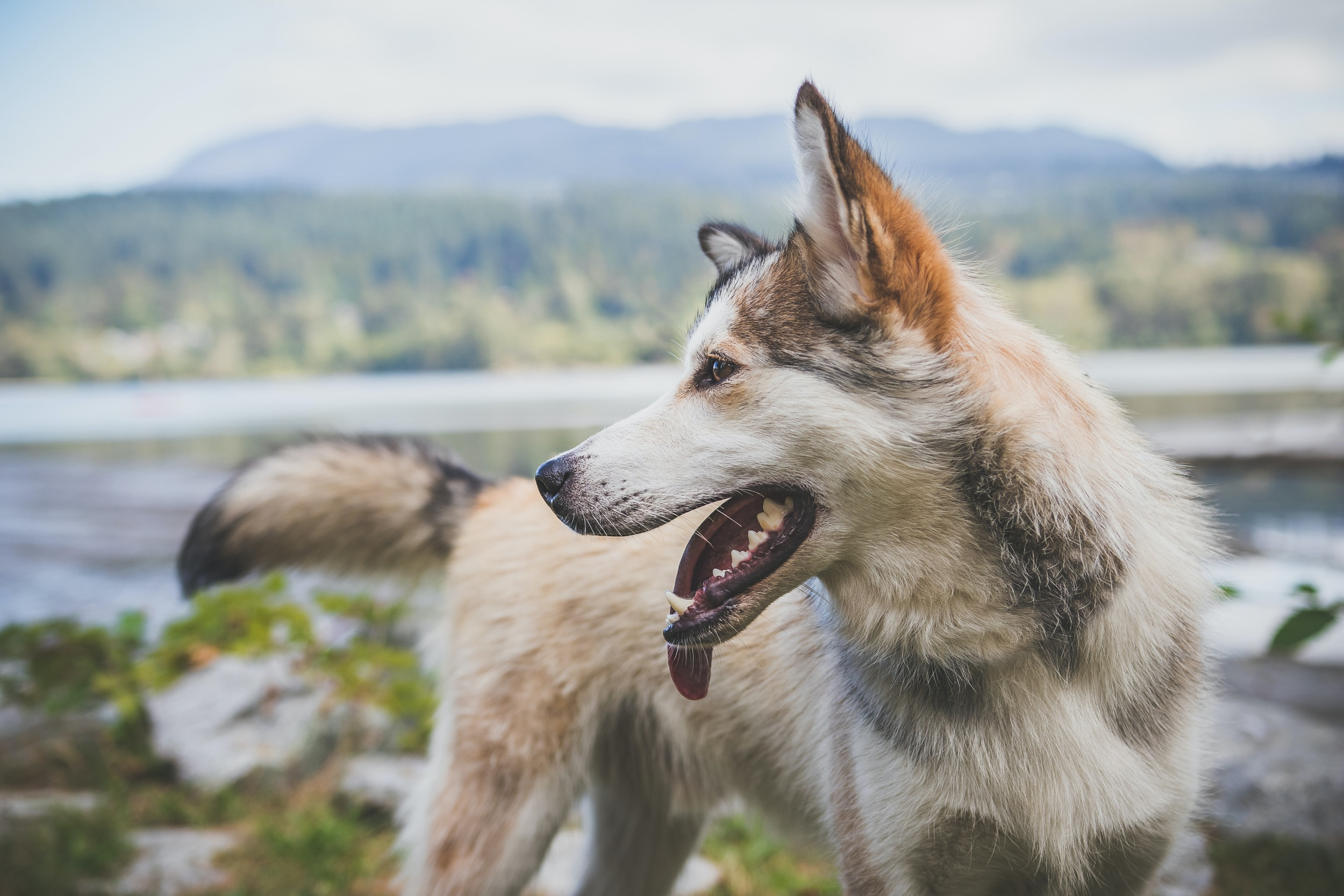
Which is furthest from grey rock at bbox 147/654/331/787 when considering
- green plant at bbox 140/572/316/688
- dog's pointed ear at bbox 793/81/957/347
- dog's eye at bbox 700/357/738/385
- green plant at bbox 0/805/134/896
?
dog's pointed ear at bbox 793/81/957/347

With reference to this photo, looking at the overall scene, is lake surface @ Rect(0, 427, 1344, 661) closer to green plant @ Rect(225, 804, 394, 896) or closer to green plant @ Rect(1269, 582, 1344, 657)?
green plant @ Rect(225, 804, 394, 896)

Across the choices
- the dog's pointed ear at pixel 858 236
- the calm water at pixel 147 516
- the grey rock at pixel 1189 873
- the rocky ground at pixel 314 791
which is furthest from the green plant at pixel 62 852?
the grey rock at pixel 1189 873

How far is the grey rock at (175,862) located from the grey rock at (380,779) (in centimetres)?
Result: 55

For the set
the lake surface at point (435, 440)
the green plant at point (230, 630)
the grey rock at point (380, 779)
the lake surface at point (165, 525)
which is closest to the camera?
the grey rock at point (380, 779)

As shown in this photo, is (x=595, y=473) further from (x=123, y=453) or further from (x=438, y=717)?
(x=123, y=453)

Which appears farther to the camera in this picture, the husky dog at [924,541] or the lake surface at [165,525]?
the lake surface at [165,525]

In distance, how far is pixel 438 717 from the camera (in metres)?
2.69

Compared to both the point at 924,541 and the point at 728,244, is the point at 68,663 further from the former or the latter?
the point at 924,541

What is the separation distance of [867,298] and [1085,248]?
31.1 m

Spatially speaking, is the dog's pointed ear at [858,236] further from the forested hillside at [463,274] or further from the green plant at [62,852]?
the forested hillside at [463,274]

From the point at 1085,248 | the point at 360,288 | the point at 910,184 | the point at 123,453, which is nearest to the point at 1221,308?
the point at 1085,248

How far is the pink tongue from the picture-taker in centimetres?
171

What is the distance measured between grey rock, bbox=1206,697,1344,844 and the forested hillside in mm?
4354

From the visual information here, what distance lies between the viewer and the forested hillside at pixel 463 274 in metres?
15.5
